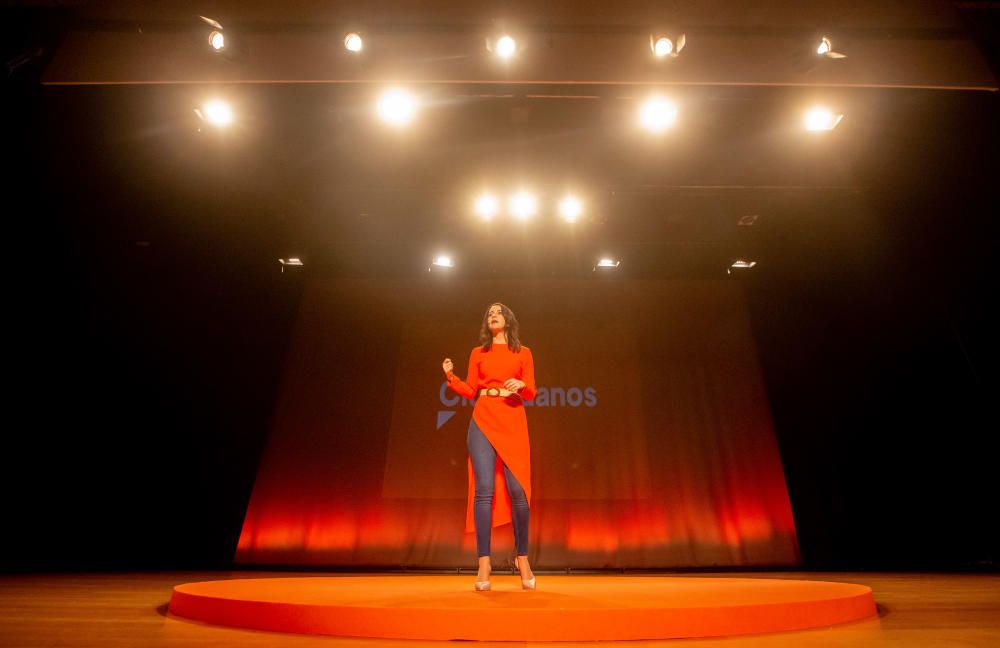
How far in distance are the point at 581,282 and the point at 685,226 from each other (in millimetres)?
1309

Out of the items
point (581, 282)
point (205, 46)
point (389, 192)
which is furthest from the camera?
point (581, 282)

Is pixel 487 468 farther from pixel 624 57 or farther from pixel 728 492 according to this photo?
pixel 728 492

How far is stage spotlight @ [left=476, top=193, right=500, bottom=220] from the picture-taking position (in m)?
4.81

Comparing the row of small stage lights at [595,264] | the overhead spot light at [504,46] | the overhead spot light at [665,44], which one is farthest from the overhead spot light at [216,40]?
the row of small stage lights at [595,264]

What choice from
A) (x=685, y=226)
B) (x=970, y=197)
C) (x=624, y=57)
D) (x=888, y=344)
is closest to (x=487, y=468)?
(x=624, y=57)

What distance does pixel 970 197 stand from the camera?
4.12 metres

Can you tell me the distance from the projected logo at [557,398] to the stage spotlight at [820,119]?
121 inches

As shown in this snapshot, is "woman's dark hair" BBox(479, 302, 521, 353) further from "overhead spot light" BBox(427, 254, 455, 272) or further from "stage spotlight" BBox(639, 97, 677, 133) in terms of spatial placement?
"overhead spot light" BBox(427, 254, 455, 272)

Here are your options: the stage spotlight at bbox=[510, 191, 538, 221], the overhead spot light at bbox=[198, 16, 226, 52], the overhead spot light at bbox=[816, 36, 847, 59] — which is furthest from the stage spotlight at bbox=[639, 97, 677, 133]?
the overhead spot light at bbox=[198, 16, 226, 52]

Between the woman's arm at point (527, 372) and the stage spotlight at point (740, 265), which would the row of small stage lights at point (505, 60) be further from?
the stage spotlight at point (740, 265)

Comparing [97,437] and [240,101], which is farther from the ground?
[240,101]

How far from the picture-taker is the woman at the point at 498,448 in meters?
2.48

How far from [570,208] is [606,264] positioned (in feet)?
3.64

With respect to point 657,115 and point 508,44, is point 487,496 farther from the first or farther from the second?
point 657,115
